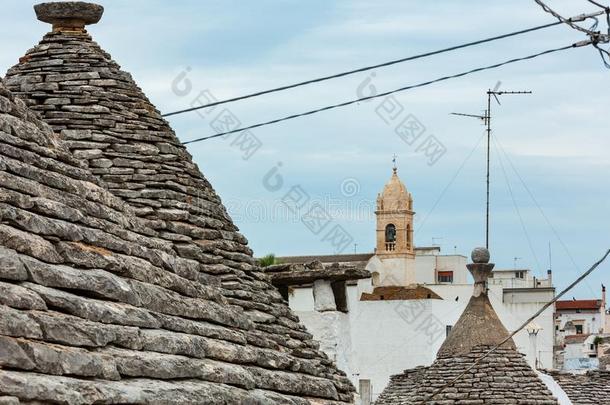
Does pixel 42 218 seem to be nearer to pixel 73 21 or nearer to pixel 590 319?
pixel 73 21

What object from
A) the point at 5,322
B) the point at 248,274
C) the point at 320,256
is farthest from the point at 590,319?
the point at 5,322

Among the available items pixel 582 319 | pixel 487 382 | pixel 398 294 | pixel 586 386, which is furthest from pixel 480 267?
pixel 582 319

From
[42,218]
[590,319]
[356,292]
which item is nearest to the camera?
[42,218]

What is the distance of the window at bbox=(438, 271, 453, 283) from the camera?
3331 inches

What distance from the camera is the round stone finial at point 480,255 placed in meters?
21.4

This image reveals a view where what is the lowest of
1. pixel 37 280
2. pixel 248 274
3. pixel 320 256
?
pixel 37 280

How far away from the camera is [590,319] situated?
101 meters

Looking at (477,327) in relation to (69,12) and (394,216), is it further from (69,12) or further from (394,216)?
(394,216)

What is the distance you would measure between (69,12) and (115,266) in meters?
4.95

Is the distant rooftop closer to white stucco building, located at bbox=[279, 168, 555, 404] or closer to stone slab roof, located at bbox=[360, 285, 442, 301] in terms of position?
white stucco building, located at bbox=[279, 168, 555, 404]

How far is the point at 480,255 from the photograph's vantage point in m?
21.4

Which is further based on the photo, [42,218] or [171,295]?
[171,295]

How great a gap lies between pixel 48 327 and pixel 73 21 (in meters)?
6.28

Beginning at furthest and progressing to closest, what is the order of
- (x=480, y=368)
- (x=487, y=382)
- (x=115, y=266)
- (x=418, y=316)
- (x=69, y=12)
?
1. (x=418, y=316)
2. (x=480, y=368)
3. (x=487, y=382)
4. (x=69, y=12)
5. (x=115, y=266)
